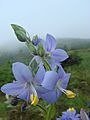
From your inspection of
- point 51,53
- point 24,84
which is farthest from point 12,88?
point 51,53

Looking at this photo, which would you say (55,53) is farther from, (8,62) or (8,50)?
(8,50)

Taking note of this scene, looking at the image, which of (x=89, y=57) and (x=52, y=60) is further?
(x=89, y=57)

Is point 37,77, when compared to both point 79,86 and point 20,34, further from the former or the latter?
point 79,86

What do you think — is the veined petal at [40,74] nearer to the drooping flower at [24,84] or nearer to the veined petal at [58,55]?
the drooping flower at [24,84]

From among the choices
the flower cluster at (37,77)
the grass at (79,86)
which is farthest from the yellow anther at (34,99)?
the grass at (79,86)

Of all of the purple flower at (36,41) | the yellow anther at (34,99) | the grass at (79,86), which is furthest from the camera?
the grass at (79,86)

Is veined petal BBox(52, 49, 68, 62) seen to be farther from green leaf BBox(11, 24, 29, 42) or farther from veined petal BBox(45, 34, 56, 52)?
green leaf BBox(11, 24, 29, 42)

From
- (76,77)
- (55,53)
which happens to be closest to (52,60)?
(55,53)
